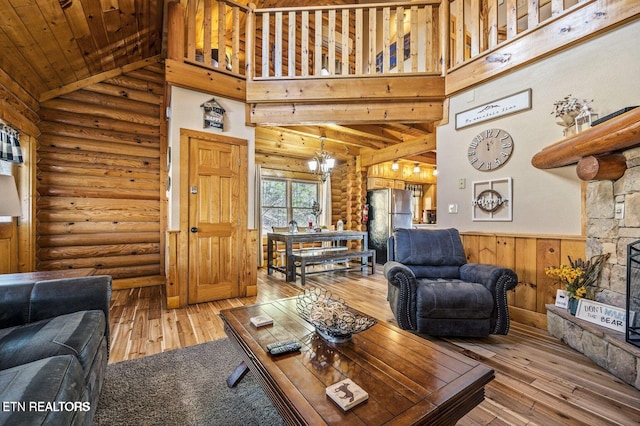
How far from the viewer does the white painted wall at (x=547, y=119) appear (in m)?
2.29

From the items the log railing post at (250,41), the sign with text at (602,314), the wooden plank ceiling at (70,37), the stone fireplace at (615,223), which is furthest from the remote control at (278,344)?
the log railing post at (250,41)

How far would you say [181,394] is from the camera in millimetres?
1617

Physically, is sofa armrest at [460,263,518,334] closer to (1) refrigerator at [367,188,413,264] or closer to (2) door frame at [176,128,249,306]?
(2) door frame at [176,128,249,306]

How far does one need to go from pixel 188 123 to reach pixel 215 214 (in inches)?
45.5

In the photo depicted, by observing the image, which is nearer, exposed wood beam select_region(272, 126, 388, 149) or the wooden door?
the wooden door

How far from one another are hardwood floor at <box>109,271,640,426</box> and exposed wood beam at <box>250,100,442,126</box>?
2.47 m

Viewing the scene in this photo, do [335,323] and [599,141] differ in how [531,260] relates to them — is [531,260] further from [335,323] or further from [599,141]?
[335,323]

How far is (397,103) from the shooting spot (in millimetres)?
3738

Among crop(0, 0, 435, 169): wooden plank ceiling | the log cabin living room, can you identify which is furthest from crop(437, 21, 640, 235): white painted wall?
crop(0, 0, 435, 169): wooden plank ceiling

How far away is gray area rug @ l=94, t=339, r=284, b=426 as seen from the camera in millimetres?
1426

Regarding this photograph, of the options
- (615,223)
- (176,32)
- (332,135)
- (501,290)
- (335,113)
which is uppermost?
(176,32)

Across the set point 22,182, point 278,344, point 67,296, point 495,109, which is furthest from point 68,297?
point 495,109

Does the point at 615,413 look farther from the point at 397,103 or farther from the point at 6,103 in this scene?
the point at 6,103

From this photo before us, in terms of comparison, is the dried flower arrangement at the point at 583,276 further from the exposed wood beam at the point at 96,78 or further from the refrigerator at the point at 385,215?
the exposed wood beam at the point at 96,78
